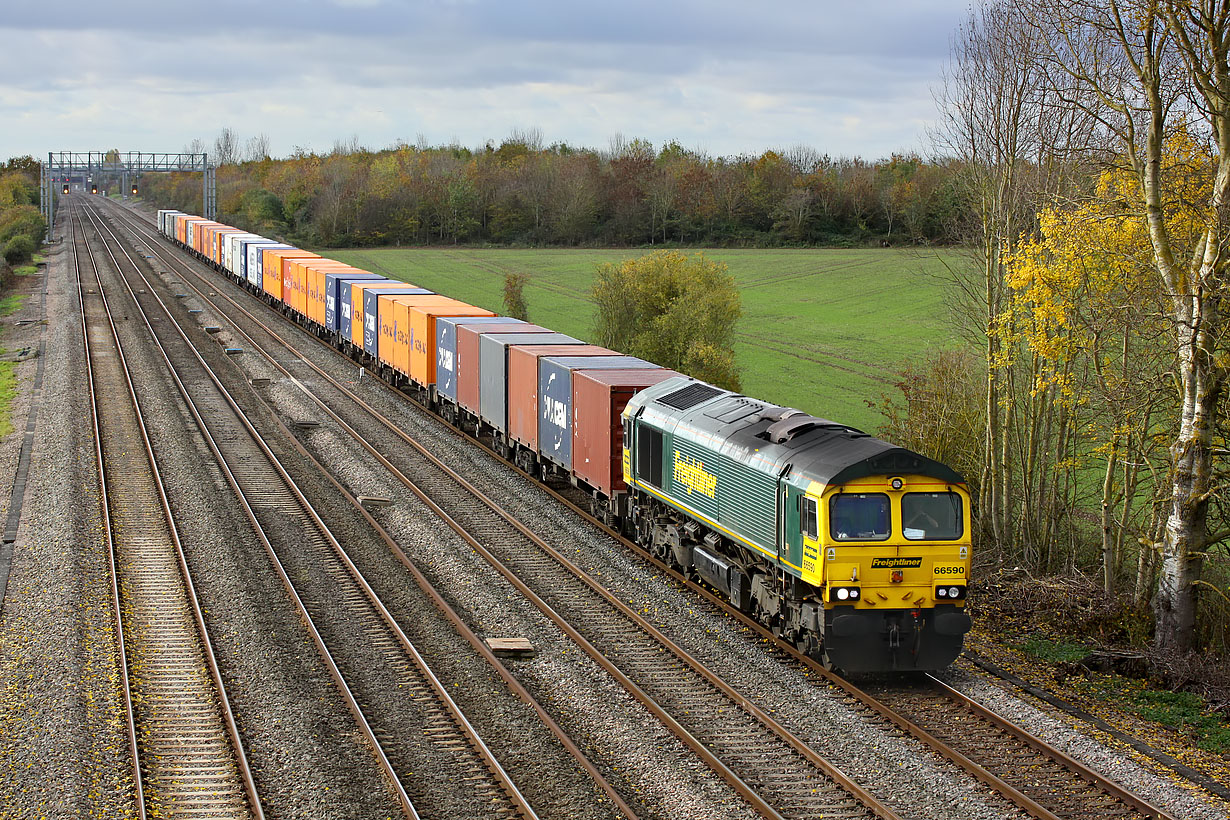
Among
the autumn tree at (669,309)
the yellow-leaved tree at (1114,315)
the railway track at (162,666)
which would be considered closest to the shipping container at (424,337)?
the railway track at (162,666)

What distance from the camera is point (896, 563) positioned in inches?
617

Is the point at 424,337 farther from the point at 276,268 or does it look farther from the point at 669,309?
the point at 276,268

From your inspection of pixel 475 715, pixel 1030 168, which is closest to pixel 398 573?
pixel 475 715

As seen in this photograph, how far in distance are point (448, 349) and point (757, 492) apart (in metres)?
17.6

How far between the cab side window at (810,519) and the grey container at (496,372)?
13981 mm

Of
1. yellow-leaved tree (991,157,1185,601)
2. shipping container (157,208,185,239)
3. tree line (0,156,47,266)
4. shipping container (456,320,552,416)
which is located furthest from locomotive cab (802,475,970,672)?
shipping container (157,208,185,239)

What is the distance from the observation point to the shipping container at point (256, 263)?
206 ft

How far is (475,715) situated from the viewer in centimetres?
1488

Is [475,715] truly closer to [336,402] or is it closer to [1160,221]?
[1160,221]

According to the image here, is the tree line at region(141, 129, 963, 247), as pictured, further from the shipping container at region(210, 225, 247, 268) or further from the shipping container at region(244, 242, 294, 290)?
the shipping container at region(244, 242, 294, 290)

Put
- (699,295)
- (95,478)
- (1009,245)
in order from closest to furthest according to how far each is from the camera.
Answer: (1009,245) < (95,478) < (699,295)

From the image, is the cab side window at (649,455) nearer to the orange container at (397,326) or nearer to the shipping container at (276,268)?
the orange container at (397,326)

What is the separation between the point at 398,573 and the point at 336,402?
17.6 m

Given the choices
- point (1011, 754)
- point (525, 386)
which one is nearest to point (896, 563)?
point (1011, 754)
